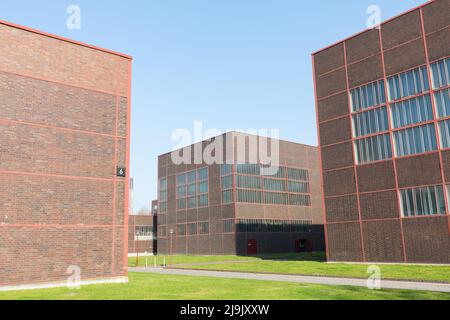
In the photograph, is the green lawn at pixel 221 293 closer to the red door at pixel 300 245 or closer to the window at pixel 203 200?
the window at pixel 203 200

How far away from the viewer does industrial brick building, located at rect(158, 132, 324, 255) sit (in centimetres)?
6169

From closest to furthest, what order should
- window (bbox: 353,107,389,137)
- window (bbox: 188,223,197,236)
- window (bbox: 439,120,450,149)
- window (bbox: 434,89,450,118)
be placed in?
1. window (bbox: 439,120,450,149)
2. window (bbox: 434,89,450,118)
3. window (bbox: 353,107,389,137)
4. window (bbox: 188,223,197,236)

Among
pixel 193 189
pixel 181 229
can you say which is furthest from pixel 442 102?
pixel 181 229

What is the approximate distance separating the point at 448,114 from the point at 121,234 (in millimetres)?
24576

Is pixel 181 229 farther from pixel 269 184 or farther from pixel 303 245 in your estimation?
pixel 303 245

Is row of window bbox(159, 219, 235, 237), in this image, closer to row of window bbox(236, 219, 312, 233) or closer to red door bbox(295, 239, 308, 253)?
row of window bbox(236, 219, 312, 233)

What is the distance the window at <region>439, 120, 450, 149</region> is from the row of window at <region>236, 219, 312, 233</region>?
35.3 meters

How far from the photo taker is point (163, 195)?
77.6 meters

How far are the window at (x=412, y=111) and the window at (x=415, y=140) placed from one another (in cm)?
67

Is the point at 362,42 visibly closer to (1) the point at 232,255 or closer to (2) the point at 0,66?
(2) the point at 0,66

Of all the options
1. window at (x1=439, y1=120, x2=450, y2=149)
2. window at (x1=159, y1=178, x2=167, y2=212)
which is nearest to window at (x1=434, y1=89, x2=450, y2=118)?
window at (x1=439, y1=120, x2=450, y2=149)

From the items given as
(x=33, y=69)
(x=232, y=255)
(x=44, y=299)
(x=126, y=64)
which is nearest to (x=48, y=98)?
(x=33, y=69)

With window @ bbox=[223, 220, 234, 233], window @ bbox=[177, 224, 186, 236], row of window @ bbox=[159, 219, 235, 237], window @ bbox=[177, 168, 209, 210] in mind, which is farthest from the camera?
window @ bbox=[177, 224, 186, 236]

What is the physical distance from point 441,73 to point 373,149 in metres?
7.83
